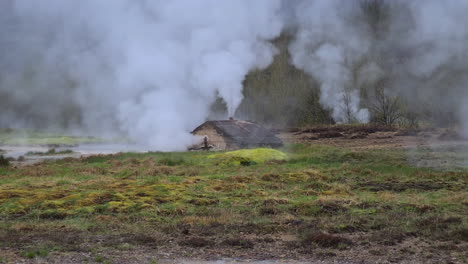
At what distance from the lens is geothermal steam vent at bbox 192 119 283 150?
1999 inches

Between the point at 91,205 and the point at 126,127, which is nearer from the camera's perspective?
the point at 91,205

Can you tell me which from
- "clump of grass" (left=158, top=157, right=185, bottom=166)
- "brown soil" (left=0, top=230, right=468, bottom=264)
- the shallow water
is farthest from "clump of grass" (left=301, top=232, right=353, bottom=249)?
the shallow water

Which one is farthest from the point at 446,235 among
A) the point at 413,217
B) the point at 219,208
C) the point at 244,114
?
the point at 244,114

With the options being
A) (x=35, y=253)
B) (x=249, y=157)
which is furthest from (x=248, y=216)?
(x=249, y=157)

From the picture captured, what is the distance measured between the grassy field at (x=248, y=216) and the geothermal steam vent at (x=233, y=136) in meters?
22.3

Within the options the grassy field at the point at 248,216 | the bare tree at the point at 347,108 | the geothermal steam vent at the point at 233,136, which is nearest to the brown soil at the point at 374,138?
the geothermal steam vent at the point at 233,136

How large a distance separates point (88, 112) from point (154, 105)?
4446 cm

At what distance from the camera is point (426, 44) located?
27.1m

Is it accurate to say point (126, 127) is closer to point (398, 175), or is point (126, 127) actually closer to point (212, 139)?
point (212, 139)

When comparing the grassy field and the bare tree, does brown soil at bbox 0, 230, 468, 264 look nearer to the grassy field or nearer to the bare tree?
the grassy field

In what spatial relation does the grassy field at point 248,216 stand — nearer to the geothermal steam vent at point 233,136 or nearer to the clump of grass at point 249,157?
the clump of grass at point 249,157

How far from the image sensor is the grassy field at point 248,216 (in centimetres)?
1285

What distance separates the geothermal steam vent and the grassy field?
22264 mm

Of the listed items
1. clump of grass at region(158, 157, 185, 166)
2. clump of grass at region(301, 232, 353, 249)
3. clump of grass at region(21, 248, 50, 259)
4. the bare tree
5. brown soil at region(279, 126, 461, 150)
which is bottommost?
clump of grass at region(301, 232, 353, 249)
